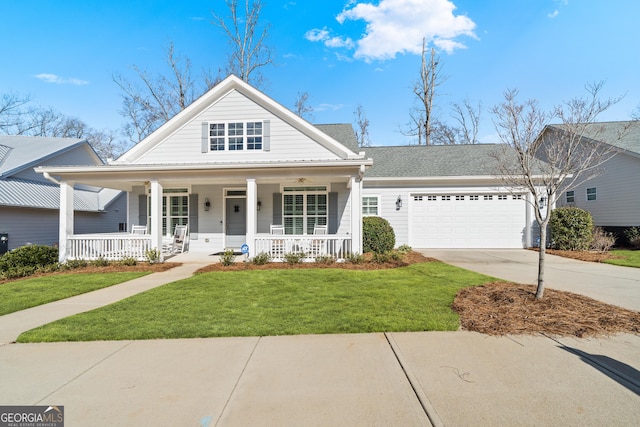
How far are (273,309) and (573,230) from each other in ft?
41.4

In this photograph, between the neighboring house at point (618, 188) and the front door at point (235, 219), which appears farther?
the neighboring house at point (618, 188)

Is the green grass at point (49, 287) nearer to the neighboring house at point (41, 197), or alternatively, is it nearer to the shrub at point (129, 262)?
the shrub at point (129, 262)

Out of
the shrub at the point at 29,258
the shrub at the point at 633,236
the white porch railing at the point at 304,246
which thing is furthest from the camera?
the shrub at the point at 633,236

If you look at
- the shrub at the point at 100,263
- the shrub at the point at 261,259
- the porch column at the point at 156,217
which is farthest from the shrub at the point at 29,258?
the shrub at the point at 261,259

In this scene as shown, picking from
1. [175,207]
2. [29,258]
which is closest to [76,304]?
[29,258]

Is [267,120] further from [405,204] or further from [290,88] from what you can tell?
[290,88]

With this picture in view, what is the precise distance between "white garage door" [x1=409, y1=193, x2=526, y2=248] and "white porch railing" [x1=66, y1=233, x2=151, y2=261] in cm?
1053

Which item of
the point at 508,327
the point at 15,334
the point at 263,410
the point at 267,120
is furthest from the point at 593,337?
the point at 267,120

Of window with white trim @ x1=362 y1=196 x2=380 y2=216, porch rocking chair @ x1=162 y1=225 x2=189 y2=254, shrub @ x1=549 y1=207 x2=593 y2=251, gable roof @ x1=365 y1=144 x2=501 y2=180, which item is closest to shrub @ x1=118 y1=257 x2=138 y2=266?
porch rocking chair @ x1=162 y1=225 x2=189 y2=254

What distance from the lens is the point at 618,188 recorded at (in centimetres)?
1354

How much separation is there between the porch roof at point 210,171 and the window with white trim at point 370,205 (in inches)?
158

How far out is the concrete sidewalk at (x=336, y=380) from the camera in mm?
2230

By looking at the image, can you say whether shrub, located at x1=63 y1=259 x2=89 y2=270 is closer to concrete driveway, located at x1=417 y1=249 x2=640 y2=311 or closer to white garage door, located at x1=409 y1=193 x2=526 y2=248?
concrete driveway, located at x1=417 y1=249 x2=640 y2=311

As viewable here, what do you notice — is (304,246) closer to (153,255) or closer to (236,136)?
(153,255)
